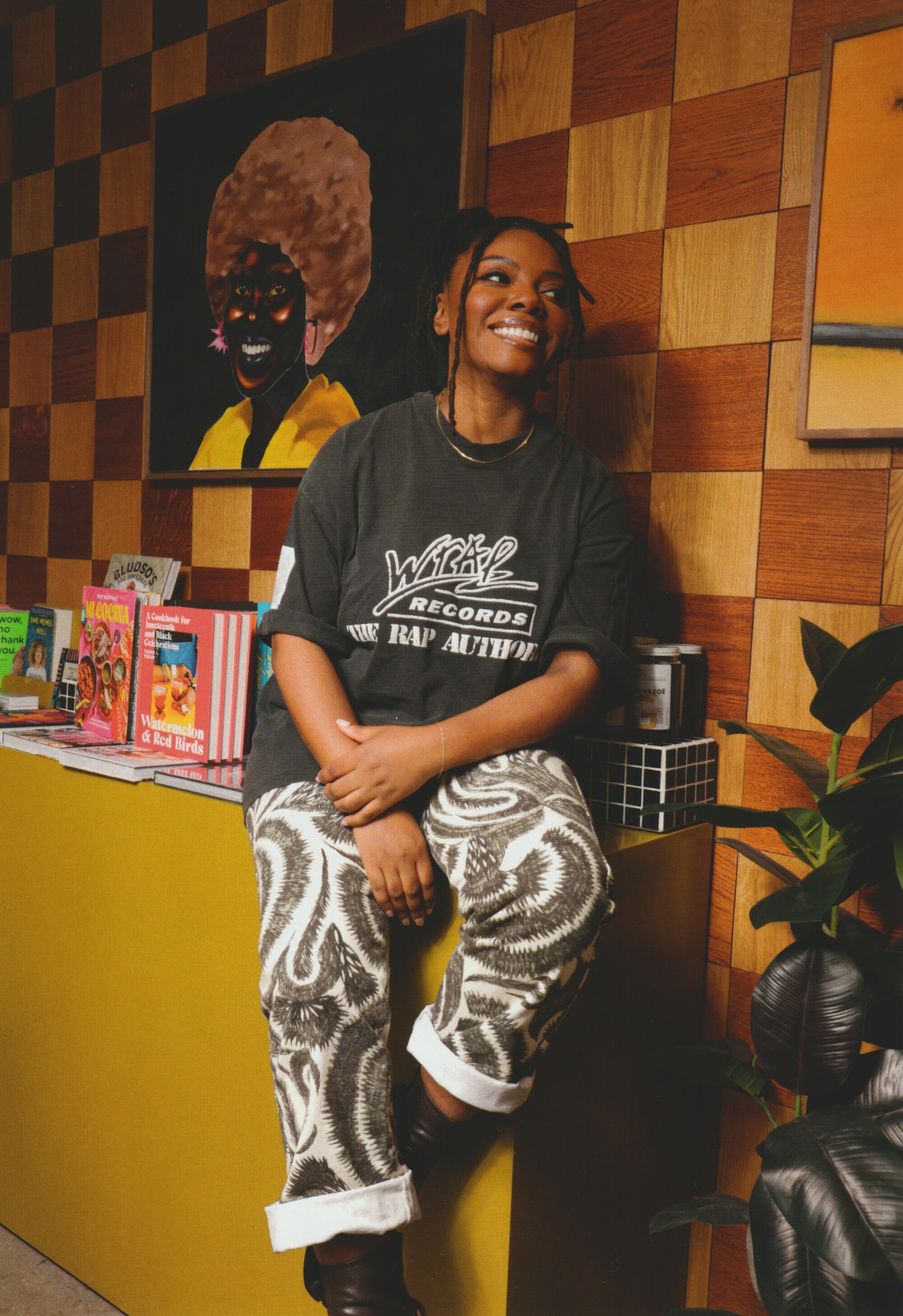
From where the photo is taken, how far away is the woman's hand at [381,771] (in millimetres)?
1121

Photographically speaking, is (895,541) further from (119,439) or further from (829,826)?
(119,439)

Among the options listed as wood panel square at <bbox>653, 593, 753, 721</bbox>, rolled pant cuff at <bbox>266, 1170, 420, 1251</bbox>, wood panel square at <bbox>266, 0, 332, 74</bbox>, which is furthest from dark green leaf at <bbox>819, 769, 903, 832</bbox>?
wood panel square at <bbox>266, 0, 332, 74</bbox>

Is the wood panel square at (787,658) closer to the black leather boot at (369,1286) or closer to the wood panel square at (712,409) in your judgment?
the wood panel square at (712,409)

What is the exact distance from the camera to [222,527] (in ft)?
6.73

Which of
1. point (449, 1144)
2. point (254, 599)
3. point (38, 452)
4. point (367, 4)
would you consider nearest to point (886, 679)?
point (449, 1144)

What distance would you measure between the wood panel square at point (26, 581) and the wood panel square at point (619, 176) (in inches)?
58.5

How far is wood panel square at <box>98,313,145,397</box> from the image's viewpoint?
7.18ft

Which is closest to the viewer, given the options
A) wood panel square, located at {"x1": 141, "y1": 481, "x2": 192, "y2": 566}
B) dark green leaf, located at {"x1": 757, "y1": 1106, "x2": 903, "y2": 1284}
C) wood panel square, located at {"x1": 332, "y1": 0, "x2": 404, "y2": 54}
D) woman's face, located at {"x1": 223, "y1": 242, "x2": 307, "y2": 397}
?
dark green leaf, located at {"x1": 757, "y1": 1106, "x2": 903, "y2": 1284}

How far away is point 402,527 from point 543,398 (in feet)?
1.64

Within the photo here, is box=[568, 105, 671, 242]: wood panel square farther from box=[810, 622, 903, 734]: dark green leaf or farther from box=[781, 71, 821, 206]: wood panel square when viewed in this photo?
box=[810, 622, 903, 734]: dark green leaf

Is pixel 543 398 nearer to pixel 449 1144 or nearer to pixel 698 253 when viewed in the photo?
pixel 698 253

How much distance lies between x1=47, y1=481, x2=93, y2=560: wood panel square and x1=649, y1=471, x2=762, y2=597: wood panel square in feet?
4.48

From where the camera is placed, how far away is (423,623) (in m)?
1.25

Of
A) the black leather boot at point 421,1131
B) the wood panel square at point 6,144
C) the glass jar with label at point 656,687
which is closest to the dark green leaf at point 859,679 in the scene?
the glass jar with label at point 656,687
